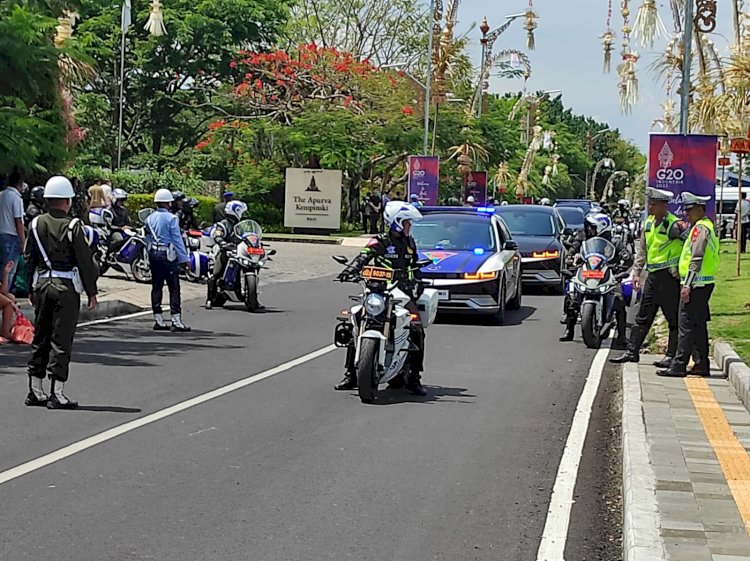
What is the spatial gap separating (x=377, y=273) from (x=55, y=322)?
2824mm

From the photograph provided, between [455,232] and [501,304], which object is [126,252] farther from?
[501,304]

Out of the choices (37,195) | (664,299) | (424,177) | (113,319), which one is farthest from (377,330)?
(424,177)

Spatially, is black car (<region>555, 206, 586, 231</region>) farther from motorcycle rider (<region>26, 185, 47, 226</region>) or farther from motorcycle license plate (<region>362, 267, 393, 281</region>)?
motorcycle license plate (<region>362, 267, 393, 281</region>)

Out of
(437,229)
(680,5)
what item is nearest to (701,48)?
(680,5)

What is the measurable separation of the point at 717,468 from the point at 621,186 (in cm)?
11640

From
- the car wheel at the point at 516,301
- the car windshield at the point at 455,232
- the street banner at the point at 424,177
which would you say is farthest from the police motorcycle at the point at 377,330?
the street banner at the point at 424,177

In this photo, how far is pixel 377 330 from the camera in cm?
1090

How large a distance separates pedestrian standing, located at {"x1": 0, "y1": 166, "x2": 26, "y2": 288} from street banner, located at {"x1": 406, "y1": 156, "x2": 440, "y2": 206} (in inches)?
987

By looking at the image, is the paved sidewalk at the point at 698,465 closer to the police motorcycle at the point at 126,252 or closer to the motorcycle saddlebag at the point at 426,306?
the motorcycle saddlebag at the point at 426,306

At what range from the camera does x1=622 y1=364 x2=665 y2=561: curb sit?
6.05 m

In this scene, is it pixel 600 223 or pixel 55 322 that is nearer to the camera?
pixel 55 322

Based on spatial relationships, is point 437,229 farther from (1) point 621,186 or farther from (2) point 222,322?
(1) point 621,186

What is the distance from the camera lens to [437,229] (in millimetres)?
19594

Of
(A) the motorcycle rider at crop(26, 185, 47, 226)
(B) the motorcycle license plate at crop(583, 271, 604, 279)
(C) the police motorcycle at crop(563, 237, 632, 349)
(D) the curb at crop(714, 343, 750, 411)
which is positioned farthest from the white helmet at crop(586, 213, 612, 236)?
(A) the motorcycle rider at crop(26, 185, 47, 226)
